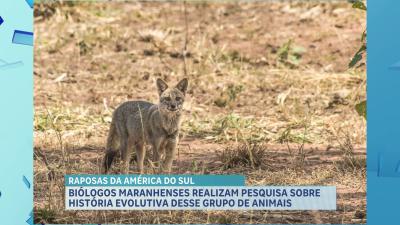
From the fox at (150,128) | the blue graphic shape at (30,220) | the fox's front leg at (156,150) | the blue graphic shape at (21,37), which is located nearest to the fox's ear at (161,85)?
the fox at (150,128)

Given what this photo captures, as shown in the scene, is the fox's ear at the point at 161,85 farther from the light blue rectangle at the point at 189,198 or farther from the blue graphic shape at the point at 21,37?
the blue graphic shape at the point at 21,37

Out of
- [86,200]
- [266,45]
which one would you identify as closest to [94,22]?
[266,45]

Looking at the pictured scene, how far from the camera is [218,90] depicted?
10844 mm

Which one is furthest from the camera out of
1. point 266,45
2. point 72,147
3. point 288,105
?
point 266,45

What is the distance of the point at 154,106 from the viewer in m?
7.86

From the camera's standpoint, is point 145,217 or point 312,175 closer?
point 145,217

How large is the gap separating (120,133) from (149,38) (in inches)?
180

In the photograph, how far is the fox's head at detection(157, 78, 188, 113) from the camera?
7582mm

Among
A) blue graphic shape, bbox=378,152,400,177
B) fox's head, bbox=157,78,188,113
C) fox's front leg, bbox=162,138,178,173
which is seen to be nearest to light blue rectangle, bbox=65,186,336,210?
blue graphic shape, bbox=378,152,400,177

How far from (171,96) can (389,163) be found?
1822mm

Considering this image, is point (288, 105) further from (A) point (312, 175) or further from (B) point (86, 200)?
(B) point (86, 200)

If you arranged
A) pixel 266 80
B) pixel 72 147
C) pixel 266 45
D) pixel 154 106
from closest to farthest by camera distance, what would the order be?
pixel 154 106 → pixel 72 147 → pixel 266 80 → pixel 266 45

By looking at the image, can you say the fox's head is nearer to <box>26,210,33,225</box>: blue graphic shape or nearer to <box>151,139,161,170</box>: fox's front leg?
<box>151,139,161,170</box>: fox's front leg

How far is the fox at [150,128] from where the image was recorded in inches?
300
